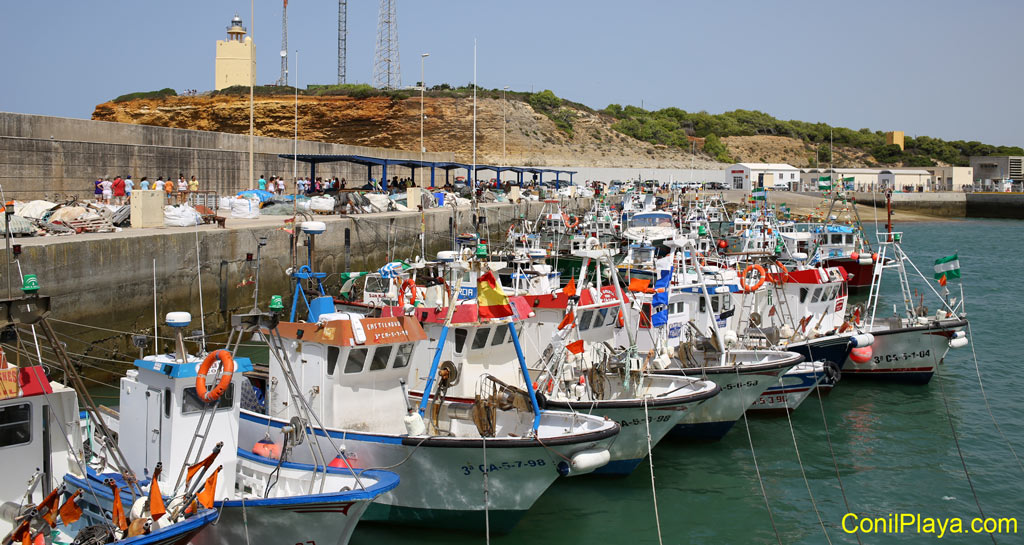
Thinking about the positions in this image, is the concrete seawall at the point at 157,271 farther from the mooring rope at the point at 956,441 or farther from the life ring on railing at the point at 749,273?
the mooring rope at the point at 956,441

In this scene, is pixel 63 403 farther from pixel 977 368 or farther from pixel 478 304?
pixel 977 368

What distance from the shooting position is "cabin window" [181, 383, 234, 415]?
1020 centimetres

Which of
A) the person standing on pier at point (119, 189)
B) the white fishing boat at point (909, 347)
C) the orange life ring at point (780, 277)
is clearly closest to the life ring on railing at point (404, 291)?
the orange life ring at point (780, 277)

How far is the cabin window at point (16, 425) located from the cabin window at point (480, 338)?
6.25 metres

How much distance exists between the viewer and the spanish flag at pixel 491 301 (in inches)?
498

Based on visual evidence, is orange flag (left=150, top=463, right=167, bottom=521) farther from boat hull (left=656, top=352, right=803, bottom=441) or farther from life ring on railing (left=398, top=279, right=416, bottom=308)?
boat hull (left=656, top=352, right=803, bottom=441)

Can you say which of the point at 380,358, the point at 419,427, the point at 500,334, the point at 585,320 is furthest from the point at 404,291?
the point at 419,427

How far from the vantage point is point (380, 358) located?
12477 mm

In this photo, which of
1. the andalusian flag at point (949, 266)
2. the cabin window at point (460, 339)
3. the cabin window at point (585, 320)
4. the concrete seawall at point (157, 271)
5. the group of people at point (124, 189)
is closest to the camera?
the cabin window at point (460, 339)

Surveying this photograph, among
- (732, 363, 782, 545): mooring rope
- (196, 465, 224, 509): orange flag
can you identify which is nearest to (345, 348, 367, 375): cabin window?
(196, 465, 224, 509): orange flag

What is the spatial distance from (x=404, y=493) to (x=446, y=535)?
851mm

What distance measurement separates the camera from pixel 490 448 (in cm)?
1164

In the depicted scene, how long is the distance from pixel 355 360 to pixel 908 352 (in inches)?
573

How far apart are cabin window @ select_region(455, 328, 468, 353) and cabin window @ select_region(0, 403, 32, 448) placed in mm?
6010
